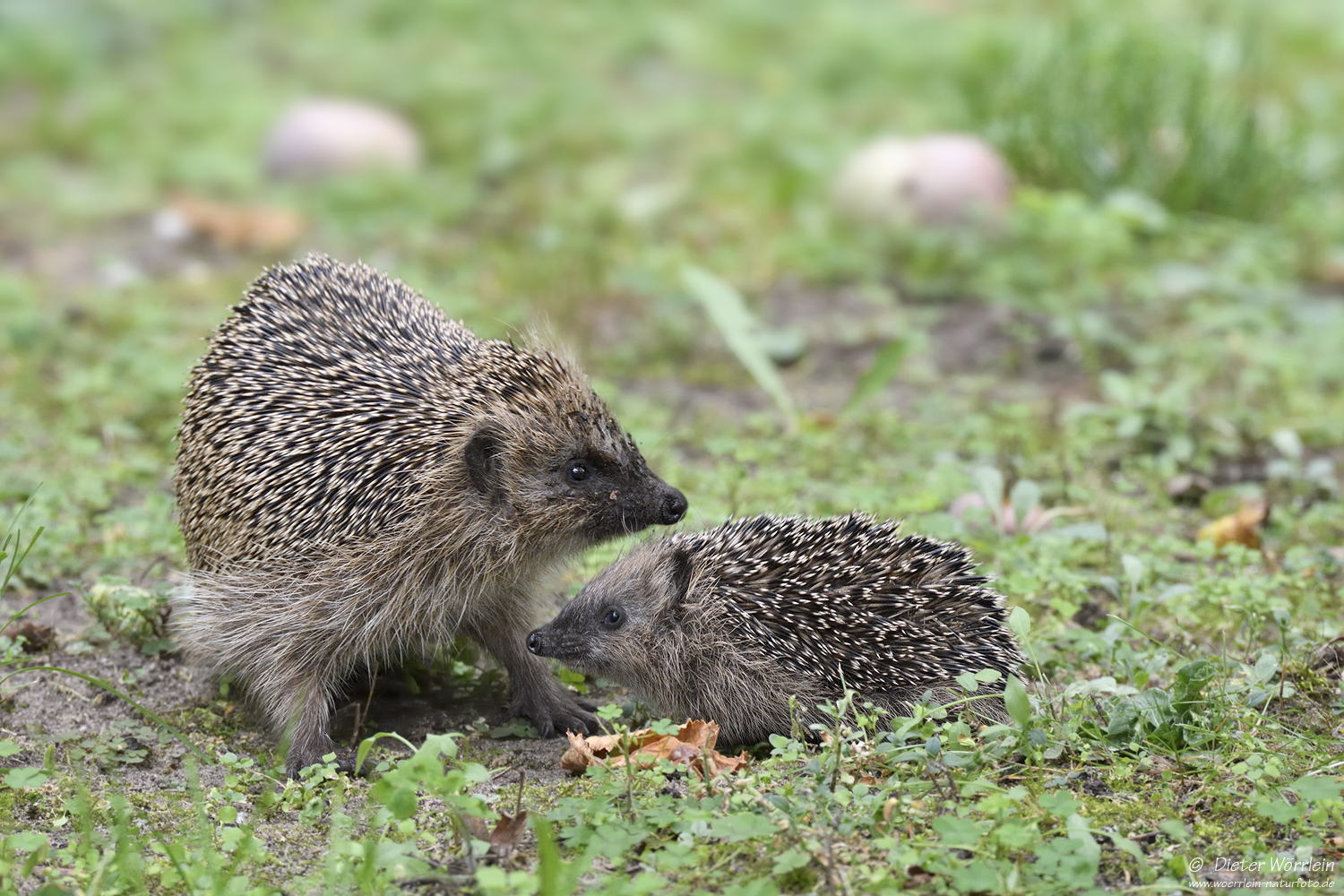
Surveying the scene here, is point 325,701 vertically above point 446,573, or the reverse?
point 446,573

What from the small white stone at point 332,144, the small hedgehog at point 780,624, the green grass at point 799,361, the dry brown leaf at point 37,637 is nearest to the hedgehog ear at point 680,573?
the small hedgehog at point 780,624

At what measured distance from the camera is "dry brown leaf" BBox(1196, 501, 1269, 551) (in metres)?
5.73

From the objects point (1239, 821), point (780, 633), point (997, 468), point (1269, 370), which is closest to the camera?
point (1239, 821)

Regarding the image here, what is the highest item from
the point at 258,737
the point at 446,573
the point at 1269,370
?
the point at 446,573

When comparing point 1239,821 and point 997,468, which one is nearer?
point 1239,821

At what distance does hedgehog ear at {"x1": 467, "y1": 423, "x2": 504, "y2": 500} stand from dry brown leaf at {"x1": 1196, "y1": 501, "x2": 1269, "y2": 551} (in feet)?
10.2

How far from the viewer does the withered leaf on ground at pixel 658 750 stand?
159 inches

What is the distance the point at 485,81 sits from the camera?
523 inches

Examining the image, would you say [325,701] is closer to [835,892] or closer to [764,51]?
[835,892]

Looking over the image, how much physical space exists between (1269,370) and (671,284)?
12.9 ft

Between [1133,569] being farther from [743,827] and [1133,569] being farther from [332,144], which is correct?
[332,144]

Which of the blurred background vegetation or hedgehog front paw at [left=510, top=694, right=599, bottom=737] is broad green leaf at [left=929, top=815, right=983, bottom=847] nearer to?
hedgehog front paw at [left=510, top=694, right=599, bottom=737]

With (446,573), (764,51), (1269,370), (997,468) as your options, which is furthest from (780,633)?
(764,51)

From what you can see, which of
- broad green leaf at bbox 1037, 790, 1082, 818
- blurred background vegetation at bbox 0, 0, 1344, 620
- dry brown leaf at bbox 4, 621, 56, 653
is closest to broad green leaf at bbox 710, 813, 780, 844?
broad green leaf at bbox 1037, 790, 1082, 818
